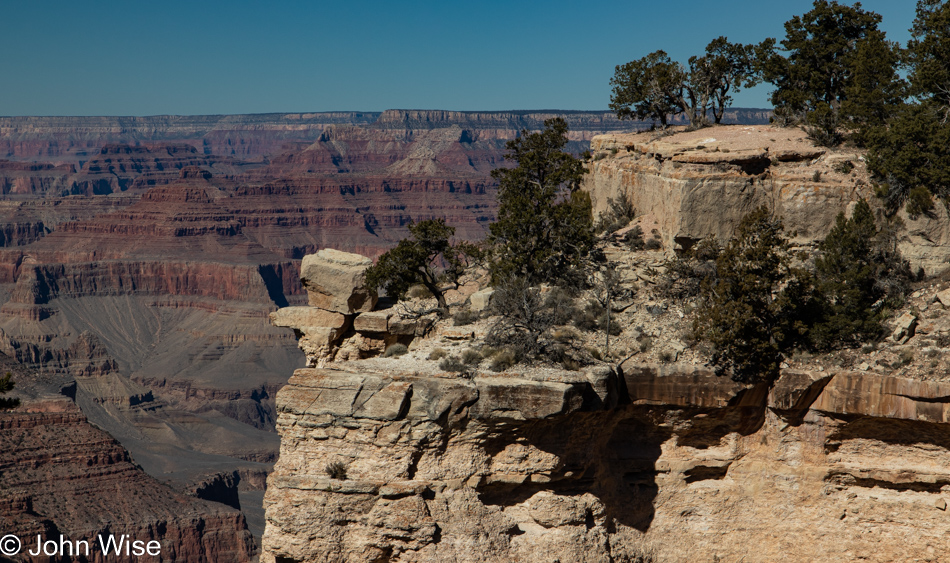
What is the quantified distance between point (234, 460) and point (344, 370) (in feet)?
366

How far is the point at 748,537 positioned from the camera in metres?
25.4

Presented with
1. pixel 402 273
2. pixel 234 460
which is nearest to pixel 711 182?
pixel 402 273

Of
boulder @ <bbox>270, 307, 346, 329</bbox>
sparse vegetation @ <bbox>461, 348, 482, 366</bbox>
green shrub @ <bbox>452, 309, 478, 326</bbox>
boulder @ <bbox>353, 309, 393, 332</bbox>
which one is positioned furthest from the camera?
boulder @ <bbox>270, 307, 346, 329</bbox>

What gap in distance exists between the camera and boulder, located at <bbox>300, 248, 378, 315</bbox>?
28.8m

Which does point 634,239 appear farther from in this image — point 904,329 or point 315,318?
Result: point 315,318

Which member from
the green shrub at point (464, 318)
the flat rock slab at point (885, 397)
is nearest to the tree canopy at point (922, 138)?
the flat rock slab at point (885, 397)

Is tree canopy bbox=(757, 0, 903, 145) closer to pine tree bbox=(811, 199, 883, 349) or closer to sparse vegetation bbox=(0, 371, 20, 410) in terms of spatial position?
pine tree bbox=(811, 199, 883, 349)

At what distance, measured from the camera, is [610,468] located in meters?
25.3

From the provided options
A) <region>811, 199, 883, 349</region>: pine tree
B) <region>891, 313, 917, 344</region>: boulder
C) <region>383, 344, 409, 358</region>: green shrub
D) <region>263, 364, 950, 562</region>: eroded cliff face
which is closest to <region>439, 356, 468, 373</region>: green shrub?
<region>263, 364, 950, 562</region>: eroded cliff face
